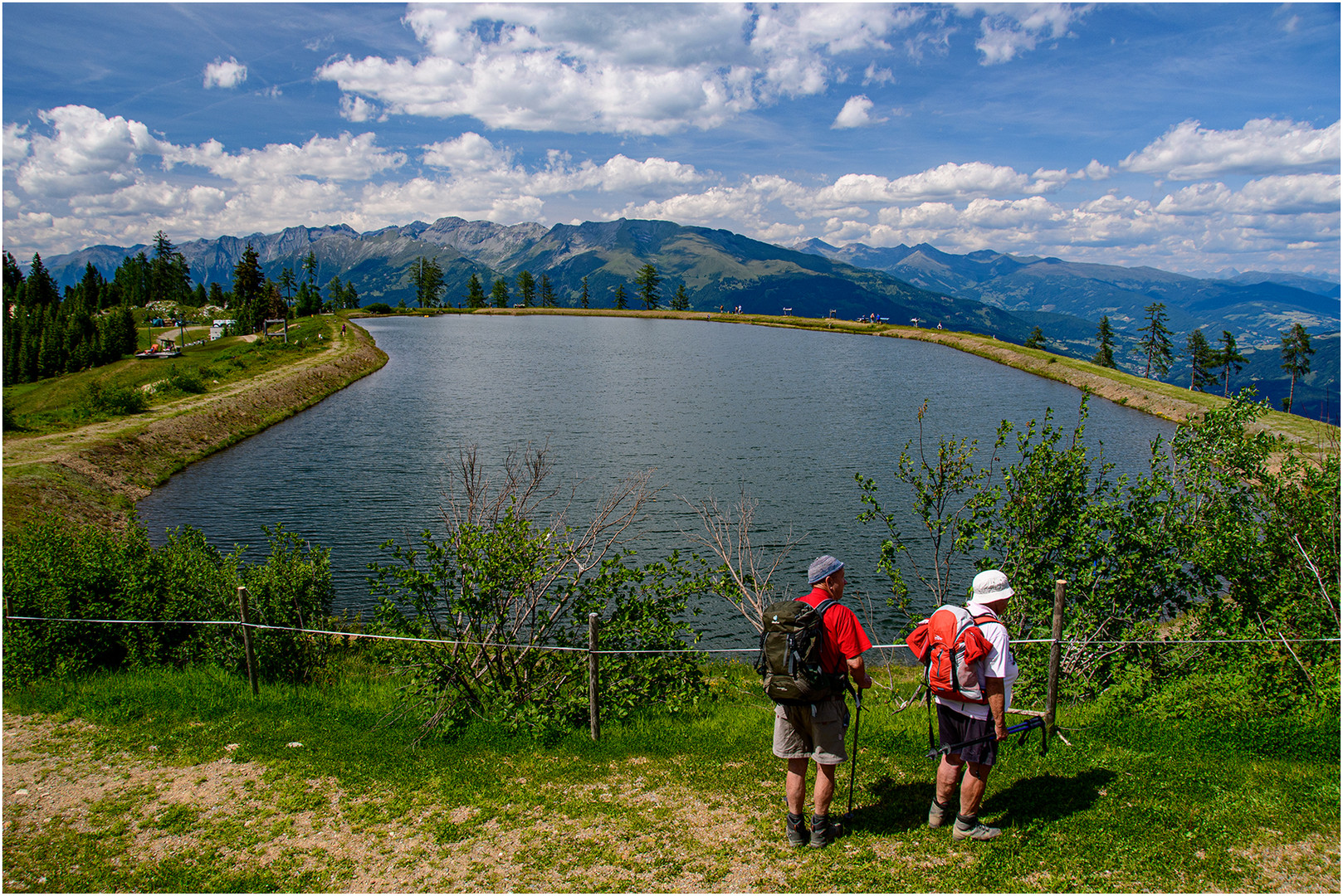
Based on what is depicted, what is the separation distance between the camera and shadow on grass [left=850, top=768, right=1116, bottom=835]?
23.4 ft

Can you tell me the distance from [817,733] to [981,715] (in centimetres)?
152

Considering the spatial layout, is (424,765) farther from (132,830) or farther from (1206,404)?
(1206,404)

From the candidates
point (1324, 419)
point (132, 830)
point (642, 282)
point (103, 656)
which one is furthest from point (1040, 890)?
point (642, 282)

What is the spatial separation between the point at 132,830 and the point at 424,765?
116 inches

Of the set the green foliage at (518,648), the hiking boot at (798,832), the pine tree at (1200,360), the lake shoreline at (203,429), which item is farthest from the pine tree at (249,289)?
the pine tree at (1200,360)

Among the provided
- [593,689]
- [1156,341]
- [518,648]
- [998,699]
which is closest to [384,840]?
[593,689]

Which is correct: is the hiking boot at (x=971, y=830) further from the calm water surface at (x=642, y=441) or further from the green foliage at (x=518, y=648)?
the calm water surface at (x=642, y=441)

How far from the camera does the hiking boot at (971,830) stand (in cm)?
668

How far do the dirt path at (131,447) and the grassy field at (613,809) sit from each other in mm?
21684

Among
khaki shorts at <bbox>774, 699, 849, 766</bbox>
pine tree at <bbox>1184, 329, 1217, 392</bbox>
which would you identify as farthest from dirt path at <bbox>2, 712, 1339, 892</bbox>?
pine tree at <bbox>1184, 329, 1217, 392</bbox>

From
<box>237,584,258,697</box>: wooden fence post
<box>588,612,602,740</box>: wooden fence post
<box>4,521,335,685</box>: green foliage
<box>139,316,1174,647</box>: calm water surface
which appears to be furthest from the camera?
<box>139,316,1174,647</box>: calm water surface

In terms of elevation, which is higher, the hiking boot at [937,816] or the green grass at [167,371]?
the green grass at [167,371]

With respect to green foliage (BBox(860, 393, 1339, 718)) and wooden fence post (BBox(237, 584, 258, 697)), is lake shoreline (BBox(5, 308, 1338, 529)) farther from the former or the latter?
wooden fence post (BBox(237, 584, 258, 697))

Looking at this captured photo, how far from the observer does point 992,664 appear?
644 centimetres
